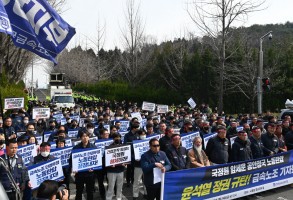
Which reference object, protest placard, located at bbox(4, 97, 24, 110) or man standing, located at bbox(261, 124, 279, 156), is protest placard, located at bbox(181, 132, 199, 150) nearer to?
man standing, located at bbox(261, 124, 279, 156)

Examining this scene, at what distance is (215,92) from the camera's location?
3541 cm

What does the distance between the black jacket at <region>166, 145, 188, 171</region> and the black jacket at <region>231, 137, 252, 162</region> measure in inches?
64.2

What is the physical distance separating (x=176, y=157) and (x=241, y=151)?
1929 millimetres

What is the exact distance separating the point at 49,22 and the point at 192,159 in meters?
3.95

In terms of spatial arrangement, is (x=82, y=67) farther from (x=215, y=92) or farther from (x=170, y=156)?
(x=170, y=156)

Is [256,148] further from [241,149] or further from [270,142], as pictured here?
[270,142]

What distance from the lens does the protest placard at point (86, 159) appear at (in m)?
8.10

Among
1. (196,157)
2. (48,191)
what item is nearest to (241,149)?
(196,157)

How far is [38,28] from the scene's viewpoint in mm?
6828

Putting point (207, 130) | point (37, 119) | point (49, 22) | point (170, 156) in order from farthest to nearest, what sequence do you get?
point (37, 119)
point (207, 130)
point (170, 156)
point (49, 22)

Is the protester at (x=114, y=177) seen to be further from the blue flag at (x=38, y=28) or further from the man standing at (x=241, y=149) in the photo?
the blue flag at (x=38, y=28)

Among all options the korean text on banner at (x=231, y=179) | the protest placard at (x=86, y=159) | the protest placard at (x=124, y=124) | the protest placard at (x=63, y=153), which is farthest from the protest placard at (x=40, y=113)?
the korean text on banner at (x=231, y=179)

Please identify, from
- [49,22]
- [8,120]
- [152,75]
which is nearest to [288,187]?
[49,22]

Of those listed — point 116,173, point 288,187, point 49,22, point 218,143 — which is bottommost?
point 288,187
